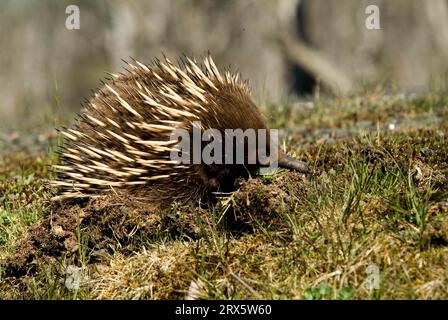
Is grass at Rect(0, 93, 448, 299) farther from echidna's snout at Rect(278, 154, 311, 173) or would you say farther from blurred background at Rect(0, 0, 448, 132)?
blurred background at Rect(0, 0, 448, 132)

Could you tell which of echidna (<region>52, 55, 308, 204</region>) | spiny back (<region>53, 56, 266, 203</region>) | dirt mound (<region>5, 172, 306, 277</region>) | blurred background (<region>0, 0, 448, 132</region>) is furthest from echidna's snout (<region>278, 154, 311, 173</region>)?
blurred background (<region>0, 0, 448, 132</region>)

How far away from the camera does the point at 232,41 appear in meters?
22.5

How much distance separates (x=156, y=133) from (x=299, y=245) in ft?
4.49

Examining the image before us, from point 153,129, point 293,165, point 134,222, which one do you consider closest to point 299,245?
point 293,165

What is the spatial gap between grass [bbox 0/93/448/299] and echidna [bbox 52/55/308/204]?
225mm

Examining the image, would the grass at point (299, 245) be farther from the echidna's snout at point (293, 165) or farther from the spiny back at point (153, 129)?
the spiny back at point (153, 129)

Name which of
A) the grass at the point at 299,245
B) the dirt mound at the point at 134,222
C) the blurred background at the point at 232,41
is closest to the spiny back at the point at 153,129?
the dirt mound at the point at 134,222

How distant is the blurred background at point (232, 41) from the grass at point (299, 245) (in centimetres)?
1544

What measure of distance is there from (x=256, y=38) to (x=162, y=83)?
17328 mm

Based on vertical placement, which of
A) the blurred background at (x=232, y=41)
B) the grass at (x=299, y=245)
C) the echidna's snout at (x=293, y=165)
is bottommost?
the grass at (x=299, y=245)

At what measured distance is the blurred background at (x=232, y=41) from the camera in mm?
21531

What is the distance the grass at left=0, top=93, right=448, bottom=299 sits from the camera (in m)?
4.02
